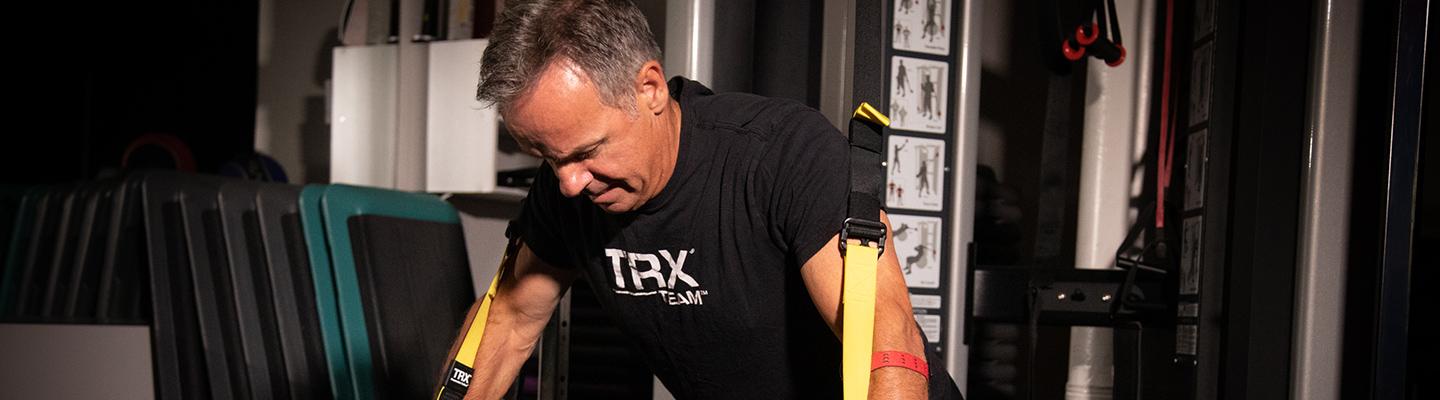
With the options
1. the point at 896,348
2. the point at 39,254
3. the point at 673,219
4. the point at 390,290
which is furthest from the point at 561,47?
the point at 39,254

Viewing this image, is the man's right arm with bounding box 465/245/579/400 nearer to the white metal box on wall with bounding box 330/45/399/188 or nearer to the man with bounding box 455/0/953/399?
the man with bounding box 455/0/953/399

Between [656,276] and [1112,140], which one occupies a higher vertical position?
[1112,140]

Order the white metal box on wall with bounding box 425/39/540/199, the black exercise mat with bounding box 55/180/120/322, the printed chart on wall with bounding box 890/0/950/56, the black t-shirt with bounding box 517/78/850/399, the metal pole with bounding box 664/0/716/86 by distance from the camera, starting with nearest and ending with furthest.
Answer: the black t-shirt with bounding box 517/78/850/399, the metal pole with bounding box 664/0/716/86, the printed chart on wall with bounding box 890/0/950/56, the black exercise mat with bounding box 55/180/120/322, the white metal box on wall with bounding box 425/39/540/199

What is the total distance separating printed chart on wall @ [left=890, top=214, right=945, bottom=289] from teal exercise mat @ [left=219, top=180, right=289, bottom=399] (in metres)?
1.36

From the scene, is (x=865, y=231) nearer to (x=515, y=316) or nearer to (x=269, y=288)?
(x=515, y=316)

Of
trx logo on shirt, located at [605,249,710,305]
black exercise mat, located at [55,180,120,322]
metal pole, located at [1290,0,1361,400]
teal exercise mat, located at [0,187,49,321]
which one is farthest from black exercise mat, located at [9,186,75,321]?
metal pole, located at [1290,0,1361,400]

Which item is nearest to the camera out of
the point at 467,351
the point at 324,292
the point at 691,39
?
the point at 467,351

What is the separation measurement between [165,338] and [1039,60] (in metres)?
2.32

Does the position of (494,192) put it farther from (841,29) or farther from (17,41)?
(17,41)

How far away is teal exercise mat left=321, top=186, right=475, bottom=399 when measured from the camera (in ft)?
8.88

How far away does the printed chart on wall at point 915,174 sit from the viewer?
2430 mm

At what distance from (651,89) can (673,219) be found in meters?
0.19

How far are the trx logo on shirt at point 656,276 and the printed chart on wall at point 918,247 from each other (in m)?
0.85

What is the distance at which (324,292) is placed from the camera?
272cm
